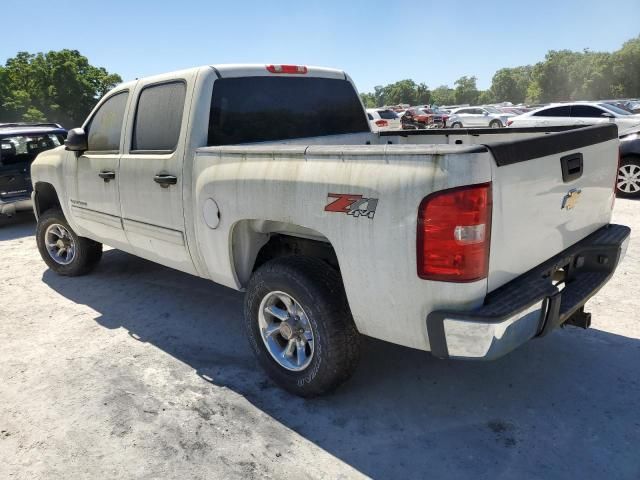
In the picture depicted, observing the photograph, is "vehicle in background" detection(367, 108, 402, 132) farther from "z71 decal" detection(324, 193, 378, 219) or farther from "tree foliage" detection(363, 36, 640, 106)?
"tree foliage" detection(363, 36, 640, 106)

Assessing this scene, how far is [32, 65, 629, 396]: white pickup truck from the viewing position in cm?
225

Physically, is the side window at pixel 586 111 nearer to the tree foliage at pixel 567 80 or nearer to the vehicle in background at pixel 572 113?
the vehicle in background at pixel 572 113

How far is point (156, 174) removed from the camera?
370 cm

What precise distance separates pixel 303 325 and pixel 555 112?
542 inches

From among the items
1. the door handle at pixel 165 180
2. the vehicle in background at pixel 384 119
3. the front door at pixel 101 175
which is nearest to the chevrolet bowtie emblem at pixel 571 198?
the door handle at pixel 165 180

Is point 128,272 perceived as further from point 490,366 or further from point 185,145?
point 490,366

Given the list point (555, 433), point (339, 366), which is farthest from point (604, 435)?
point (339, 366)

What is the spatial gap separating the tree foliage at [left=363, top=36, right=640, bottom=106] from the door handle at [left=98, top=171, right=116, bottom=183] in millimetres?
107936

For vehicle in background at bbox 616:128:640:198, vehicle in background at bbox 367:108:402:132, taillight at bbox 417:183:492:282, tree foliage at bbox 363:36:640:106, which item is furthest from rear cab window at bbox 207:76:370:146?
tree foliage at bbox 363:36:640:106

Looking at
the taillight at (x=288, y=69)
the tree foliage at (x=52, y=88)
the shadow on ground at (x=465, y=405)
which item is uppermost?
the tree foliage at (x=52, y=88)

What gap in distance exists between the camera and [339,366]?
287 centimetres

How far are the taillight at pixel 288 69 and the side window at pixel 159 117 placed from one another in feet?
2.36

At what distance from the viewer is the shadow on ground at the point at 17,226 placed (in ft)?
27.0

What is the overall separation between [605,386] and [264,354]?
2111 mm
